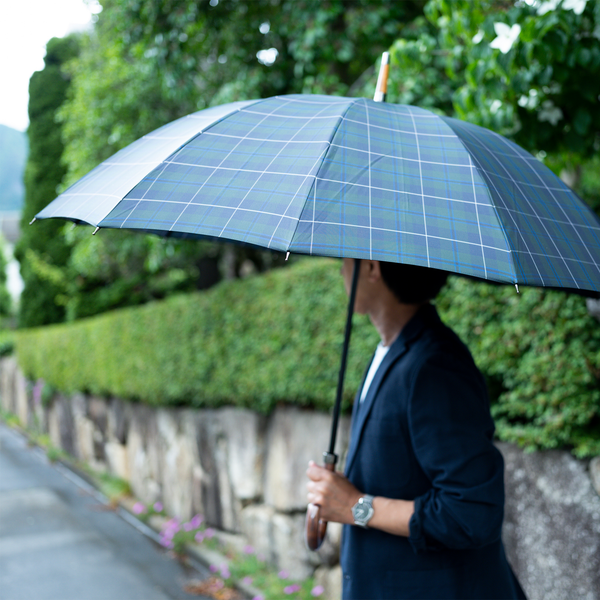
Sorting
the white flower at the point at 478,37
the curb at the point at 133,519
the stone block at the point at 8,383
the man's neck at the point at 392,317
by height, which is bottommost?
the stone block at the point at 8,383

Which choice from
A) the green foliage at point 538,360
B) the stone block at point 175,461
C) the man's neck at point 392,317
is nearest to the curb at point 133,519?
the stone block at point 175,461

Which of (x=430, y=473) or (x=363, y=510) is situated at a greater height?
(x=430, y=473)

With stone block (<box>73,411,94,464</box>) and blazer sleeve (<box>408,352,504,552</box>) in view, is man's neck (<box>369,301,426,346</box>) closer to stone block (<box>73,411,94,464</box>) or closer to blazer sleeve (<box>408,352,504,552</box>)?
blazer sleeve (<box>408,352,504,552</box>)

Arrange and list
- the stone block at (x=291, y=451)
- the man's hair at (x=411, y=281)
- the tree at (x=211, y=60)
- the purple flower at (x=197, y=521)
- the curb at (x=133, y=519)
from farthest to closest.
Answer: the purple flower at (x=197, y=521) < the tree at (x=211, y=60) < the curb at (x=133, y=519) < the stone block at (x=291, y=451) < the man's hair at (x=411, y=281)

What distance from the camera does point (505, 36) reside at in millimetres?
2355

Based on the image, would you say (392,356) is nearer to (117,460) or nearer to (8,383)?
(117,460)

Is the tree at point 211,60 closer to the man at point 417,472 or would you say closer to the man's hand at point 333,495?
the man at point 417,472

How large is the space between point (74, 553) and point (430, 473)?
16.5ft

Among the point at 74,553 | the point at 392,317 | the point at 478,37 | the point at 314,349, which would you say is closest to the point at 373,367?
the point at 392,317

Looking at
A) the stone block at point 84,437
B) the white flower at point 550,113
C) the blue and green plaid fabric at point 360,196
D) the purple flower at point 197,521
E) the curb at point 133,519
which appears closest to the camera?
the blue and green plaid fabric at point 360,196

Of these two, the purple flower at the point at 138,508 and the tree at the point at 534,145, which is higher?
the tree at the point at 534,145

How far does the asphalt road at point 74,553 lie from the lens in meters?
4.85

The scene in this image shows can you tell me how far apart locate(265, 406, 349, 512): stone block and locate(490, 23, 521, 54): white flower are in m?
2.67

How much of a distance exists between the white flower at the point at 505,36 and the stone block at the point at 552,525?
1767mm
